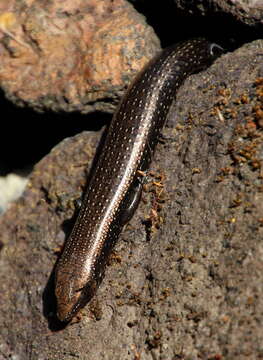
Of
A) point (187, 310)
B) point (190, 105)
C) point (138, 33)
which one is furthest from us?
point (138, 33)

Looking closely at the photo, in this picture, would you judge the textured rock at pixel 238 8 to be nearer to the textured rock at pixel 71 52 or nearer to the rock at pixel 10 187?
the textured rock at pixel 71 52

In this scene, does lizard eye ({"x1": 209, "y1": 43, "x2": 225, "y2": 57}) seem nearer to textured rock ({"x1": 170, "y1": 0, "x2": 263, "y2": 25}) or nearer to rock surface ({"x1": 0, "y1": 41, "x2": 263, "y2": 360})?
rock surface ({"x1": 0, "y1": 41, "x2": 263, "y2": 360})

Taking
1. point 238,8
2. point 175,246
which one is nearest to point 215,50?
point 238,8

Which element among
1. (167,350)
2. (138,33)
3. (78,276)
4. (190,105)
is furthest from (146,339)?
(138,33)

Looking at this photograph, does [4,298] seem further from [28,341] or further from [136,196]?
[136,196]

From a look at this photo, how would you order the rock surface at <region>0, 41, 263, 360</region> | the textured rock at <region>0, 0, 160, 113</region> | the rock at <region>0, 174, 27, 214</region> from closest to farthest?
the rock surface at <region>0, 41, 263, 360</region> → the textured rock at <region>0, 0, 160, 113</region> → the rock at <region>0, 174, 27, 214</region>

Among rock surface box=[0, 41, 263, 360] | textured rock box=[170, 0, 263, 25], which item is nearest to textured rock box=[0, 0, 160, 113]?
rock surface box=[0, 41, 263, 360]

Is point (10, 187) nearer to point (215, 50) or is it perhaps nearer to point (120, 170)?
point (120, 170)
